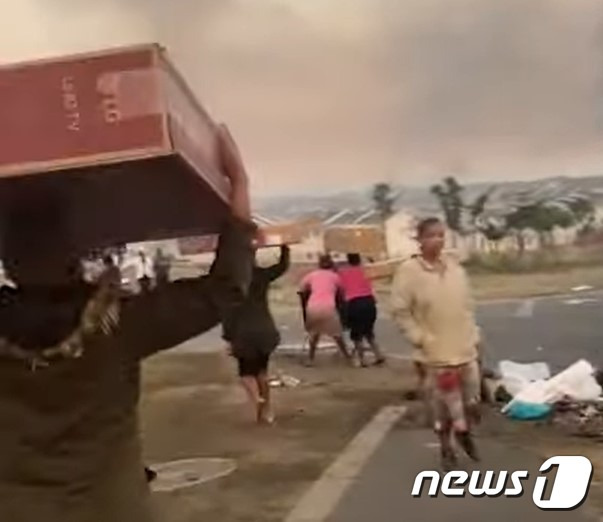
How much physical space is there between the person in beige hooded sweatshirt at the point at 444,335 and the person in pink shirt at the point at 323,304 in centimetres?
10

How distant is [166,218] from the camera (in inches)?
54.3

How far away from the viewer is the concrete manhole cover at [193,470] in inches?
78.7

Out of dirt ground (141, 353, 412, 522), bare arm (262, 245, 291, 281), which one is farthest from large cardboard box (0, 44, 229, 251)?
dirt ground (141, 353, 412, 522)

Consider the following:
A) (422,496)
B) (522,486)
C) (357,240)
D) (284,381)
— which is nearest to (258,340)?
(284,381)

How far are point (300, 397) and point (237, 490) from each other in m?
0.18

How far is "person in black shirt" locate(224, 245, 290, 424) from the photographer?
1917 mm

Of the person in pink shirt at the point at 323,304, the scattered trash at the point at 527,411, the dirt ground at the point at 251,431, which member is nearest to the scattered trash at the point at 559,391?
the scattered trash at the point at 527,411

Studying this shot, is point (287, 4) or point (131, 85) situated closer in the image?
point (131, 85)

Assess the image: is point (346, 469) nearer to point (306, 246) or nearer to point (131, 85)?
point (306, 246)

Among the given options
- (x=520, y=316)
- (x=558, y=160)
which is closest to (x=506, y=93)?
(x=558, y=160)

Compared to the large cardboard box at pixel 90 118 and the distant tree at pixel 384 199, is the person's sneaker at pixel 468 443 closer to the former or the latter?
the distant tree at pixel 384 199

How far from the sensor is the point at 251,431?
2.01 meters

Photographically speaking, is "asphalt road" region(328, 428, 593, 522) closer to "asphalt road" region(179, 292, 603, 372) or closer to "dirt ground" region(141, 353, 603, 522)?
"dirt ground" region(141, 353, 603, 522)

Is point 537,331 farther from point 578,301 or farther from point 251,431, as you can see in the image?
point 251,431
